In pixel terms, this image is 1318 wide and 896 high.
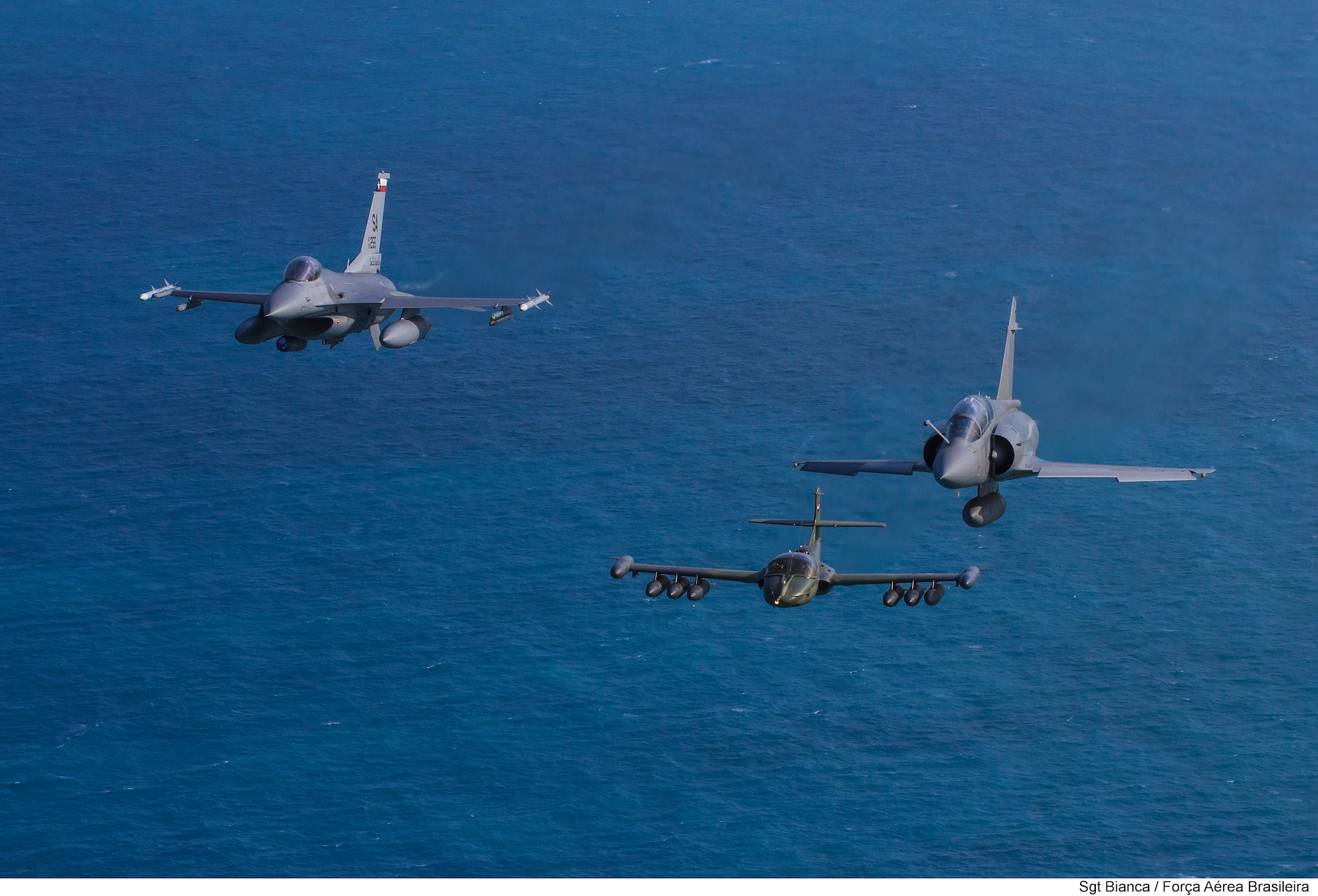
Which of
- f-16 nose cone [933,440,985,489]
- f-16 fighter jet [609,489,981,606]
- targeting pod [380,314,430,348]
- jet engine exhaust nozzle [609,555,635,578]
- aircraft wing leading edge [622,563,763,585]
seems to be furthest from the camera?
f-16 fighter jet [609,489,981,606]

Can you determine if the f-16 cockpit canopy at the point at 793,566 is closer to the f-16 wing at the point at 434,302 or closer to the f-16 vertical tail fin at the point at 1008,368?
the f-16 vertical tail fin at the point at 1008,368

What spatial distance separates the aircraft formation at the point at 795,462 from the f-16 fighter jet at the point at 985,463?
10 cm

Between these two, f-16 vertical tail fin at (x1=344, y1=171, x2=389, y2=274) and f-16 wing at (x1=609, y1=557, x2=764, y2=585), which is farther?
f-16 vertical tail fin at (x1=344, y1=171, x2=389, y2=274)

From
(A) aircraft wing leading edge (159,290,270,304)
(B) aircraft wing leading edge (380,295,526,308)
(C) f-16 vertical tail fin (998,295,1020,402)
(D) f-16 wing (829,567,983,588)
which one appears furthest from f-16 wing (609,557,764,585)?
(A) aircraft wing leading edge (159,290,270,304)

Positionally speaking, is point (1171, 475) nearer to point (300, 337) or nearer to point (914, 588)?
point (914, 588)

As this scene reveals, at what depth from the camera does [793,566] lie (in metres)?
188

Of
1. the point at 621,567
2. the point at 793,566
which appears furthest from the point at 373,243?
the point at 793,566

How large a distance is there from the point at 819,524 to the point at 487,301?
121 feet

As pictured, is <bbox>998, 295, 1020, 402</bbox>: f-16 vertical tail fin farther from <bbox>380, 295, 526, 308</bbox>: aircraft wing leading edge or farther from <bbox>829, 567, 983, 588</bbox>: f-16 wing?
<bbox>380, 295, 526, 308</bbox>: aircraft wing leading edge

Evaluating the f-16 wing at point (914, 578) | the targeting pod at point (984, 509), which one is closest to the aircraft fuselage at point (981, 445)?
the targeting pod at point (984, 509)

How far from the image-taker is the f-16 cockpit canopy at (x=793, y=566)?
188125mm

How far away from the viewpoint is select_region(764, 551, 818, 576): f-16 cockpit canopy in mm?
188125

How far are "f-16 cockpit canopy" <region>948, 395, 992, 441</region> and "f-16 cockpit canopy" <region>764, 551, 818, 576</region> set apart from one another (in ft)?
144

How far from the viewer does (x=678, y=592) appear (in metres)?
184
